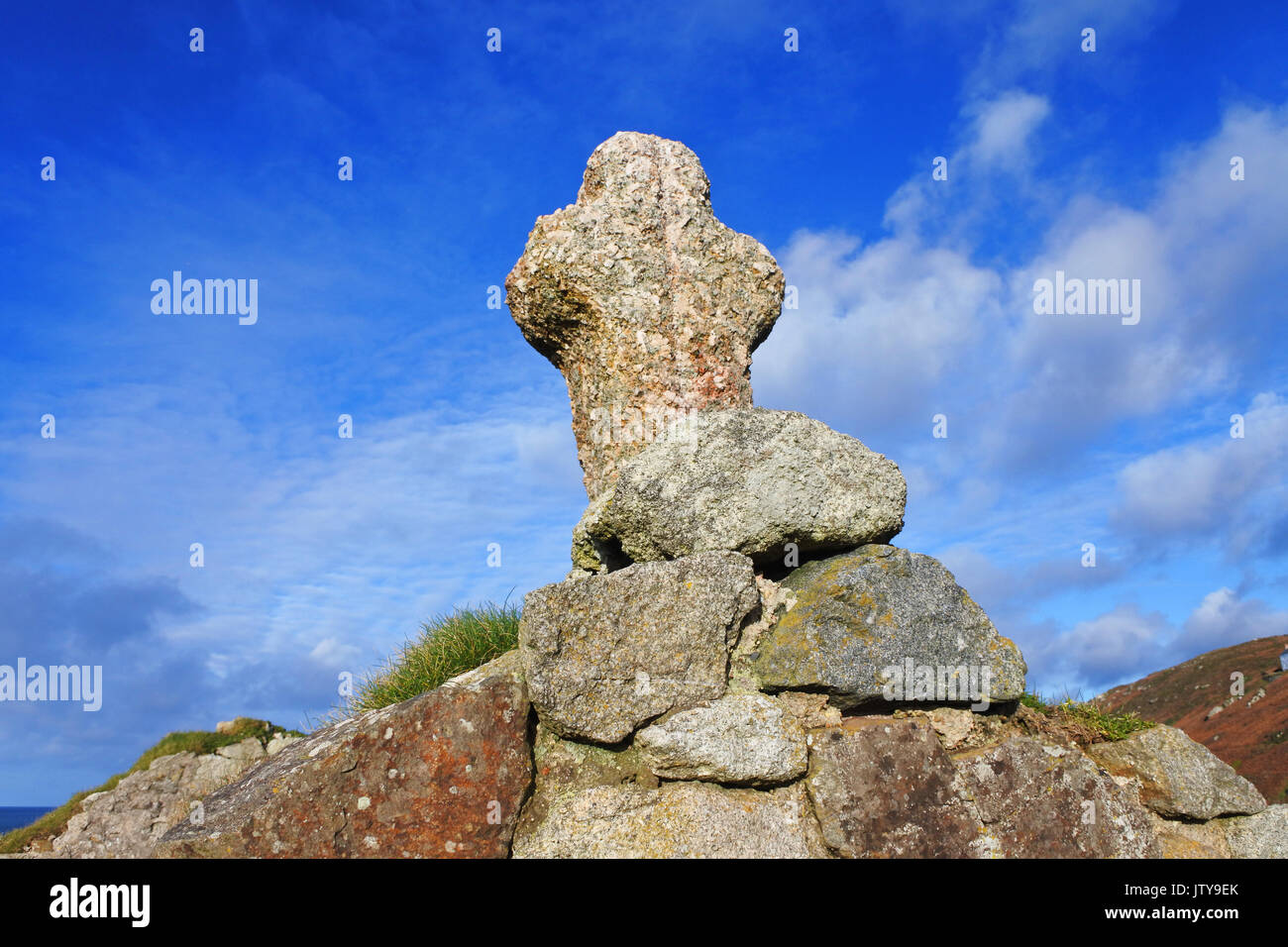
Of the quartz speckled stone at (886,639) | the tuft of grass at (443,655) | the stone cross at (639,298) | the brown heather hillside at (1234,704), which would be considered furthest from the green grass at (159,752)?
the brown heather hillside at (1234,704)

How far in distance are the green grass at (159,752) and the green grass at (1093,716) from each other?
15.2m

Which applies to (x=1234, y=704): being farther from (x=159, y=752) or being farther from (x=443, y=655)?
(x=159, y=752)

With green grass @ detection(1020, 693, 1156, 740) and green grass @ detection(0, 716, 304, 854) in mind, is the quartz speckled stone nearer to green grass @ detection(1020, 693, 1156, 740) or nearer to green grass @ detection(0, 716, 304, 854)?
green grass @ detection(1020, 693, 1156, 740)

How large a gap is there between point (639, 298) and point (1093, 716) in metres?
5.00

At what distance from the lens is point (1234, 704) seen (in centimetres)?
1938

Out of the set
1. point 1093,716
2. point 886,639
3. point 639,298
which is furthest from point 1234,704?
point 639,298

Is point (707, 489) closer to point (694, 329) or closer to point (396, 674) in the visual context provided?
point (694, 329)

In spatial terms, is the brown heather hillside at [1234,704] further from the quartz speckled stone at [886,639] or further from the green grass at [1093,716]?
the quartz speckled stone at [886,639]

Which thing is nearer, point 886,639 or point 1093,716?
point 886,639

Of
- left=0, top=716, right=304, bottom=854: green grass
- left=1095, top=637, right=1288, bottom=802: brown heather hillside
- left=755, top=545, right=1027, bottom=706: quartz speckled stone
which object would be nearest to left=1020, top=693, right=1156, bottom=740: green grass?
left=755, top=545, right=1027, bottom=706: quartz speckled stone

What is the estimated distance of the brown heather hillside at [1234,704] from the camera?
16.4 metres
